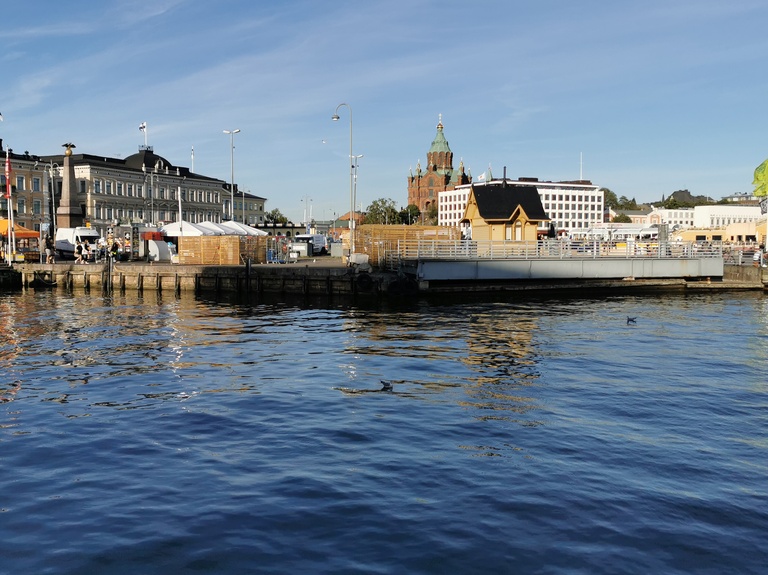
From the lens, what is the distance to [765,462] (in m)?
14.4

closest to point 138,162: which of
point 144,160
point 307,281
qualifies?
point 144,160

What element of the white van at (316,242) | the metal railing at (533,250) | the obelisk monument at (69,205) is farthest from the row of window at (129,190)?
the metal railing at (533,250)

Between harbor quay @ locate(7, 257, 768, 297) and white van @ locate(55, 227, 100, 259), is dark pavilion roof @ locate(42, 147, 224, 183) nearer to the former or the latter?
white van @ locate(55, 227, 100, 259)

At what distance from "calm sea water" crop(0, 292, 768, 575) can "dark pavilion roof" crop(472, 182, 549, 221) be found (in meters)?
44.2

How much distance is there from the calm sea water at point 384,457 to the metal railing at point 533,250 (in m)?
22.8

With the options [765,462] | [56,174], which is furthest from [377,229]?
[56,174]

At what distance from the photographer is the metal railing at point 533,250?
52.4m

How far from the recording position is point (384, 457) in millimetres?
14602

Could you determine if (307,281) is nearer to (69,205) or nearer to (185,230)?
(185,230)

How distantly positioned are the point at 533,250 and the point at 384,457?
138 feet

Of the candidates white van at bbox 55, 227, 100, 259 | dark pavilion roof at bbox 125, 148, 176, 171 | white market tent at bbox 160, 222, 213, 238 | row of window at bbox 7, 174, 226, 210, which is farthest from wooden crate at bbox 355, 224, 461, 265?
dark pavilion roof at bbox 125, 148, 176, 171

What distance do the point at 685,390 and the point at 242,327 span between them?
2141 cm

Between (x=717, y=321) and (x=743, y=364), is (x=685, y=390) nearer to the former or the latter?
(x=743, y=364)

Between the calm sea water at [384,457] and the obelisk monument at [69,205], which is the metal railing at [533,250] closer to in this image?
the calm sea water at [384,457]
